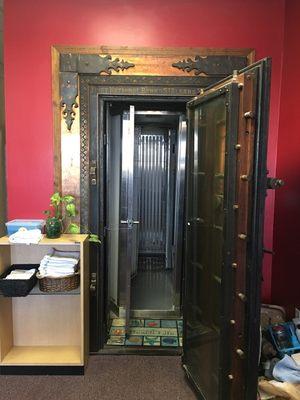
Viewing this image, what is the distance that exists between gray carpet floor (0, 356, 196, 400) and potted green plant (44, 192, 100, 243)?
0.99 meters

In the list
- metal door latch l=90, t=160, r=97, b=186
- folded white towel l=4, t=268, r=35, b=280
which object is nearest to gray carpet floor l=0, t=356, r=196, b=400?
folded white towel l=4, t=268, r=35, b=280

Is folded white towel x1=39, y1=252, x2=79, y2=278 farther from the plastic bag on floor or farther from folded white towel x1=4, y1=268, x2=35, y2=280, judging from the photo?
the plastic bag on floor

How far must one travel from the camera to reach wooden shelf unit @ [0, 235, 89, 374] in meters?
2.25

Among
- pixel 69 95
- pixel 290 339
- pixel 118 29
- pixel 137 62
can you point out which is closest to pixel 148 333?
pixel 290 339

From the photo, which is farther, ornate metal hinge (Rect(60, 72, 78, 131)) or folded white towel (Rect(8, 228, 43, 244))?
ornate metal hinge (Rect(60, 72, 78, 131))

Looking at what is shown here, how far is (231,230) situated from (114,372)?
1.52 metres

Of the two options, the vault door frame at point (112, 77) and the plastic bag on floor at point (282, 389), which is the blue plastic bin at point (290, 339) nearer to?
the plastic bag on floor at point (282, 389)

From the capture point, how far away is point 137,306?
3350 mm

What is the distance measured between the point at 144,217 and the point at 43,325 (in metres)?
2.54

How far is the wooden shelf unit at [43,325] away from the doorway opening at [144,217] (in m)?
0.44

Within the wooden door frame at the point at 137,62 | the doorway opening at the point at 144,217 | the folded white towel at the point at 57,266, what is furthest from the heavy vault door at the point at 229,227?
the folded white towel at the point at 57,266

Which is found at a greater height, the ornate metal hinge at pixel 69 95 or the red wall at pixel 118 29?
the red wall at pixel 118 29

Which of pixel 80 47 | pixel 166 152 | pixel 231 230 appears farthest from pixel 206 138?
pixel 166 152

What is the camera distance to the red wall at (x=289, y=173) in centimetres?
209
